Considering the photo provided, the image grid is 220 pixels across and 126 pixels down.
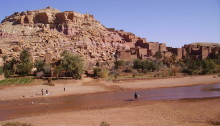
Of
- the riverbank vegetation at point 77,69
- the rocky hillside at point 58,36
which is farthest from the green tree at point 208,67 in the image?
the rocky hillside at point 58,36

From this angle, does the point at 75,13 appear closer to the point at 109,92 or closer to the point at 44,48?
the point at 44,48

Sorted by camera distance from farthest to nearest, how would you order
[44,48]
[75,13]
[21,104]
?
[75,13], [44,48], [21,104]

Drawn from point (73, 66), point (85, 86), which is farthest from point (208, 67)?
point (85, 86)

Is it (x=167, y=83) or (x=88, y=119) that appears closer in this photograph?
(x=88, y=119)

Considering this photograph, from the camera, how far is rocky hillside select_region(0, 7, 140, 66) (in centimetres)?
4803

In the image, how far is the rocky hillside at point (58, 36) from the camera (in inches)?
1891

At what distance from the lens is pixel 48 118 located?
1465 centimetres

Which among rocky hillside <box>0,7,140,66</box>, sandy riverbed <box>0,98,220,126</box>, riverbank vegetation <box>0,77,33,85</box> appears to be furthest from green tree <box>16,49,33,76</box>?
sandy riverbed <box>0,98,220,126</box>

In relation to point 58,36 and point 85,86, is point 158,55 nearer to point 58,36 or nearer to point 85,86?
point 58,36

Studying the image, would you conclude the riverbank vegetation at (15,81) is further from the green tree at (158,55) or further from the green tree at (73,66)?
the green tree at (158,55)

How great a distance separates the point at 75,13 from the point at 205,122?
50778mm

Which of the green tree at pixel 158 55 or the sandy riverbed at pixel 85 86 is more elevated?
the green tree at pixel 158 55

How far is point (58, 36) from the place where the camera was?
172 ft

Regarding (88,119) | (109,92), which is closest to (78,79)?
(109,92)
